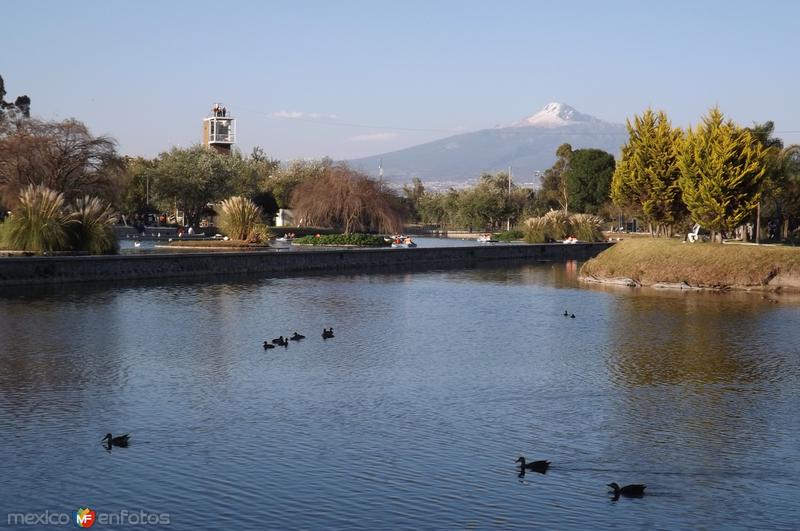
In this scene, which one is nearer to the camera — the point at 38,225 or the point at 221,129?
the point at 38,225

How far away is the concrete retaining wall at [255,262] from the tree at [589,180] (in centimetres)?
4372

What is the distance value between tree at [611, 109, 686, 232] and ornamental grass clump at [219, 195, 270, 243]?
24.7 m

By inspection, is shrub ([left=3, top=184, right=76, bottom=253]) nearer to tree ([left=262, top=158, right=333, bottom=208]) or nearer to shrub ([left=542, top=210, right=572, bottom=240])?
shrub ([left=542, top=210, right=572, bottom=240])

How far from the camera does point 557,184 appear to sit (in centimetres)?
14650

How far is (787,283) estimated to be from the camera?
44.8m

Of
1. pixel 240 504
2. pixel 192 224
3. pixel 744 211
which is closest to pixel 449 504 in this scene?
pixel 240 504

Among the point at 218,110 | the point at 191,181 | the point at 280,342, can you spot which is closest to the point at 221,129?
the point at 218,110

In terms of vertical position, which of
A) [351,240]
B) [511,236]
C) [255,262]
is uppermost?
[511,236]

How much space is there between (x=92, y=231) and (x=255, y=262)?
29.5ft

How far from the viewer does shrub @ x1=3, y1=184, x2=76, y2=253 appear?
141ft

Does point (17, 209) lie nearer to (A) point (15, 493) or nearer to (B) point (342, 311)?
(B) point (342, 311)

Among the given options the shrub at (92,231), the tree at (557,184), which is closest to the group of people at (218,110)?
the tree at (557,184)

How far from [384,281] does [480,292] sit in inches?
306

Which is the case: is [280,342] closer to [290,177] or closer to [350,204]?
[350,204]
